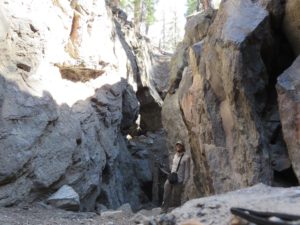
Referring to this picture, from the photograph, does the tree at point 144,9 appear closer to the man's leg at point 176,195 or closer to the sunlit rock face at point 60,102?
the sunlit rock face at point 60,102

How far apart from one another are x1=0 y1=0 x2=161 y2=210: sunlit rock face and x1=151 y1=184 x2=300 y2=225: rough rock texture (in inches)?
231

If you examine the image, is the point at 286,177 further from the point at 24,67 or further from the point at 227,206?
the point at 24,67

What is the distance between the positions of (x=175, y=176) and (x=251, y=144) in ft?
6.68

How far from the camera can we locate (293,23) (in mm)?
10445

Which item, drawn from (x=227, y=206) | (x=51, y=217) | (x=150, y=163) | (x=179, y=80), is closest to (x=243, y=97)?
(x=51, y=217)

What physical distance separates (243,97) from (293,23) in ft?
7.41

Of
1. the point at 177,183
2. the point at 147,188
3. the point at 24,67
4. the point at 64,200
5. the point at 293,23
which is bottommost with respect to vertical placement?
the point at 64,200

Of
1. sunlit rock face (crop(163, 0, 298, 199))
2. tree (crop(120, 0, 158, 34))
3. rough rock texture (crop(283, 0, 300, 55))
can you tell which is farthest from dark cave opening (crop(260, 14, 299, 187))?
tree (crop(120, 0, 158, 34))

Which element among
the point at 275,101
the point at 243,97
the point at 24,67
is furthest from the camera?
the point at 24,67

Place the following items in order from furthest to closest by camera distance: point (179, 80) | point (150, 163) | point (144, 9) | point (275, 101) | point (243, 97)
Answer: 1. point (144, 9)
2. point (150, 163)
3. point (179, 80)
4. point (275, 101)
5. point (243, 97)

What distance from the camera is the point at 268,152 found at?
1004 centimetres

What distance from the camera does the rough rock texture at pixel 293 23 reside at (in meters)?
10.3

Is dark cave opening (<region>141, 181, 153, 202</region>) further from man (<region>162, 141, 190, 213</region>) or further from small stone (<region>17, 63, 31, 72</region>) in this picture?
man (<region>162, 141, 190, 213</region>)

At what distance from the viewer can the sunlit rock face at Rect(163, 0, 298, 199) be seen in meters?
10.2
